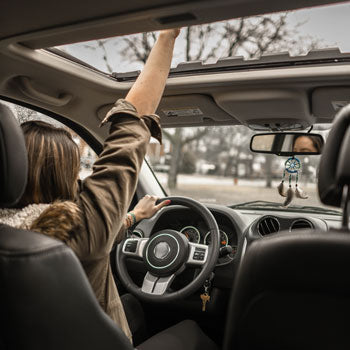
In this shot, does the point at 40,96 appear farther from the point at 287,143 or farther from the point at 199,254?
the point at 287,143

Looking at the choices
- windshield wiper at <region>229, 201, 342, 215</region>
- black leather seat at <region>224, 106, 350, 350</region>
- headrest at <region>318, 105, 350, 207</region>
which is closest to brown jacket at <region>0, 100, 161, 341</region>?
black leather seat at <region>224, 106, 350, 350</region>

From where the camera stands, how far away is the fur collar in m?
1.22

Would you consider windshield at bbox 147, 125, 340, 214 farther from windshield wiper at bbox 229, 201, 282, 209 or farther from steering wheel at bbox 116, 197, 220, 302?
steering wheel at bbox 116, 197, 220, 302

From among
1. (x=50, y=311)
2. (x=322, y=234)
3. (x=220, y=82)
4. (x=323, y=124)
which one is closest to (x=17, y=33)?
(x=220, y=82)

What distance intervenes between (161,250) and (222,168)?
252 inches

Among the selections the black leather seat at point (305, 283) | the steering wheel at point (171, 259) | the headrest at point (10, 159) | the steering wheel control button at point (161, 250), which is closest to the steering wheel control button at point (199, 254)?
the steering wheel at point (171, 259)

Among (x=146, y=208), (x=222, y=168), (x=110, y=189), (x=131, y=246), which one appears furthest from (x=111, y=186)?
(x=222, y=168)

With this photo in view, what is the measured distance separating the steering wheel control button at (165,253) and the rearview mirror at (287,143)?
83 cm

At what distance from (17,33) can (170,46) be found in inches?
→ 32.0

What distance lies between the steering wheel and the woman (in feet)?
3.07

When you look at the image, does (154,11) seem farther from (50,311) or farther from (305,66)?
(50,311)

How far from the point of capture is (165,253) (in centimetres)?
262

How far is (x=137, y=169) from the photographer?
4.40 feet

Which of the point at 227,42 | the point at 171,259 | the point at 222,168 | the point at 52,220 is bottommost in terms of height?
the point at 171,259
